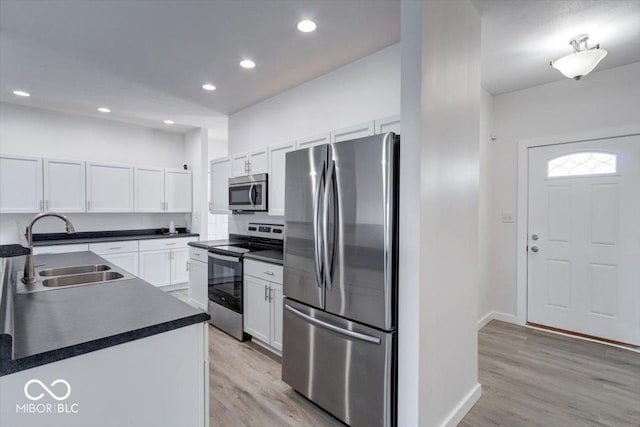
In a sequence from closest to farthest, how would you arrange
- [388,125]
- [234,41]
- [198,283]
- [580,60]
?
[388,125], [580,60], [234,41], [198,283]

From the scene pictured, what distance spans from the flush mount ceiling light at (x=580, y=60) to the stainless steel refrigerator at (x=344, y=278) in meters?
1.88

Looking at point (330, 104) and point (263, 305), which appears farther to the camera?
point (330, 104)

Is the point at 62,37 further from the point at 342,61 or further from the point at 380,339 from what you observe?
the point at 380,339

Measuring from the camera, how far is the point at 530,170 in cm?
375

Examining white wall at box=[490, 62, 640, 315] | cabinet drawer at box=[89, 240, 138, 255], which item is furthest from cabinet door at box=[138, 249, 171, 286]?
white wall at box=[490, 62, 640, 315]

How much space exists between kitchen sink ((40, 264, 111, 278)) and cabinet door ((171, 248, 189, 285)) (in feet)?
9.00

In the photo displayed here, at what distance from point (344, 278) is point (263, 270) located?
3.96ft

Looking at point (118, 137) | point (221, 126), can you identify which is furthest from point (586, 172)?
point (118, 137)

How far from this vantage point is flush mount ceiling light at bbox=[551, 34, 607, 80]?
2.41 meters

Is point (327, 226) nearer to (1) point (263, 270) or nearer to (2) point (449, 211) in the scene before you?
(2) point (449, 211)

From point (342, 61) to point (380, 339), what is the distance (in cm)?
250

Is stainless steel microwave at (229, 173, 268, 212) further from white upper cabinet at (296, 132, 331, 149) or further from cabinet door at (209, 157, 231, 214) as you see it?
white upper cabinet at (296, 132, 331, 149)

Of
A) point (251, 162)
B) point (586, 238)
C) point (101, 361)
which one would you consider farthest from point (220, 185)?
point (586, 238)

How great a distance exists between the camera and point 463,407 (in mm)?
2107
